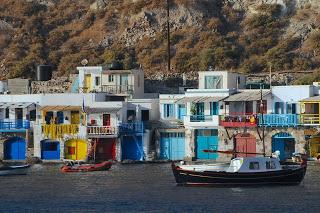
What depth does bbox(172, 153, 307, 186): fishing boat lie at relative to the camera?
7869cm

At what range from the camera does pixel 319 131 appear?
322ft

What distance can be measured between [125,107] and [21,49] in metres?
39.3

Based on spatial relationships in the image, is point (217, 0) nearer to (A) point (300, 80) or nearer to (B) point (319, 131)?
(A) point (300, 80)

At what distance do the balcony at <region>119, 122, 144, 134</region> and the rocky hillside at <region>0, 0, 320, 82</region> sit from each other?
21.9m

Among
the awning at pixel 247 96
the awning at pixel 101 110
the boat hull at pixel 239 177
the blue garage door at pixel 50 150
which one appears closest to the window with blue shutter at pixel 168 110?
the awning at pixel 101 110

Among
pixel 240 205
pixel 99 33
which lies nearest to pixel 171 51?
pixel 99 33

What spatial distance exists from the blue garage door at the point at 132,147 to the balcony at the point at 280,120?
11054 millimetres

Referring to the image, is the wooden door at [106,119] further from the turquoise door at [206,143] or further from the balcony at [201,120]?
the turquoise door at [206,143]

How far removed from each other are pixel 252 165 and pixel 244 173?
31.8 inches

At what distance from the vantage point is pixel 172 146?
340 ft

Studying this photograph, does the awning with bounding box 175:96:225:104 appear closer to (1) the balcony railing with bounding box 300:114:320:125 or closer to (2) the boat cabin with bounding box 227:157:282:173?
(1) the balcony railing with bounding box 300:114:320:125

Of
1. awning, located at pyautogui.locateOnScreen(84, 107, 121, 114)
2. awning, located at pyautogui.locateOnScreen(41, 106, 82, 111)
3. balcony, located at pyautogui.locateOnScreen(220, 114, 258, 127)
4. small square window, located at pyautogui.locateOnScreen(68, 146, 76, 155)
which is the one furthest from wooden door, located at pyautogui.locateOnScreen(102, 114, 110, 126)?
balcony, located at pyautogui.locateOnScreen(220, 114, 258, 127)

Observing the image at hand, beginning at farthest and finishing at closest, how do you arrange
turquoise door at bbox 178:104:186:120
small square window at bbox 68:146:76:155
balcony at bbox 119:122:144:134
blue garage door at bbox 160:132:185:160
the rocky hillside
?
the rocky hillside, turquoise door at bbox 178:104:186:120, small square window at bbox 68:146:76:155, balcony at bbox 119:122:144:134, blue garage door at bbox 160:132:185:160

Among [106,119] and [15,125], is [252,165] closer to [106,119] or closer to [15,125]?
[106,119]
